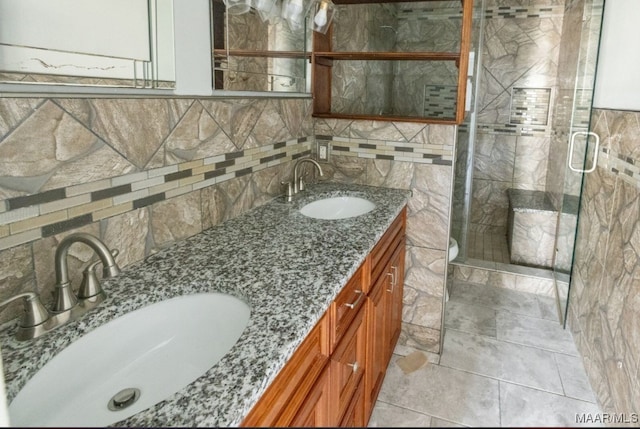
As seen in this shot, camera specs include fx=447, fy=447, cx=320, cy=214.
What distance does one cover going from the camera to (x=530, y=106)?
13.3 ft

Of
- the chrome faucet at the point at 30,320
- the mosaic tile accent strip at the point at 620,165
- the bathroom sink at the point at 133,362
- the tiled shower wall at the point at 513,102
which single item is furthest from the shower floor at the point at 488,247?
the chrome faucet at the point at 30,320

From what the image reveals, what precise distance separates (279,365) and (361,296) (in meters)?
0.73

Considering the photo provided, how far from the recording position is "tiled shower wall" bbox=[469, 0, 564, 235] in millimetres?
3910

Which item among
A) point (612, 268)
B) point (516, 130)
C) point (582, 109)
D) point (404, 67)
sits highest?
point (404, 67)

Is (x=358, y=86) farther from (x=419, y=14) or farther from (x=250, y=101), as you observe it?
(x=250, y=101)

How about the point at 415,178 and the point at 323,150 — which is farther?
the point at 323,150

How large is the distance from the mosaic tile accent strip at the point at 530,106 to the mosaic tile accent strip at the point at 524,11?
62 centimetres

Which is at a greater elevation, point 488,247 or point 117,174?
point 117,174

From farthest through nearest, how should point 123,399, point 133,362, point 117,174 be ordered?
point 117,174 < point 133,362 < point 123,399

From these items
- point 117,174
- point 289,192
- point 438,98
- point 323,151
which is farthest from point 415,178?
point 117,174

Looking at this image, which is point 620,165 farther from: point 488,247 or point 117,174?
point 488,247

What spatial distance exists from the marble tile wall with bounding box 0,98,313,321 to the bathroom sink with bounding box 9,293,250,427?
21 centimetres

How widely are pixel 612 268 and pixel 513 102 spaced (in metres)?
2.53

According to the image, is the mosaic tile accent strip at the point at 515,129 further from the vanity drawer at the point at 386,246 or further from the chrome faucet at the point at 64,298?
the chrome faucet at the point at 64,298
